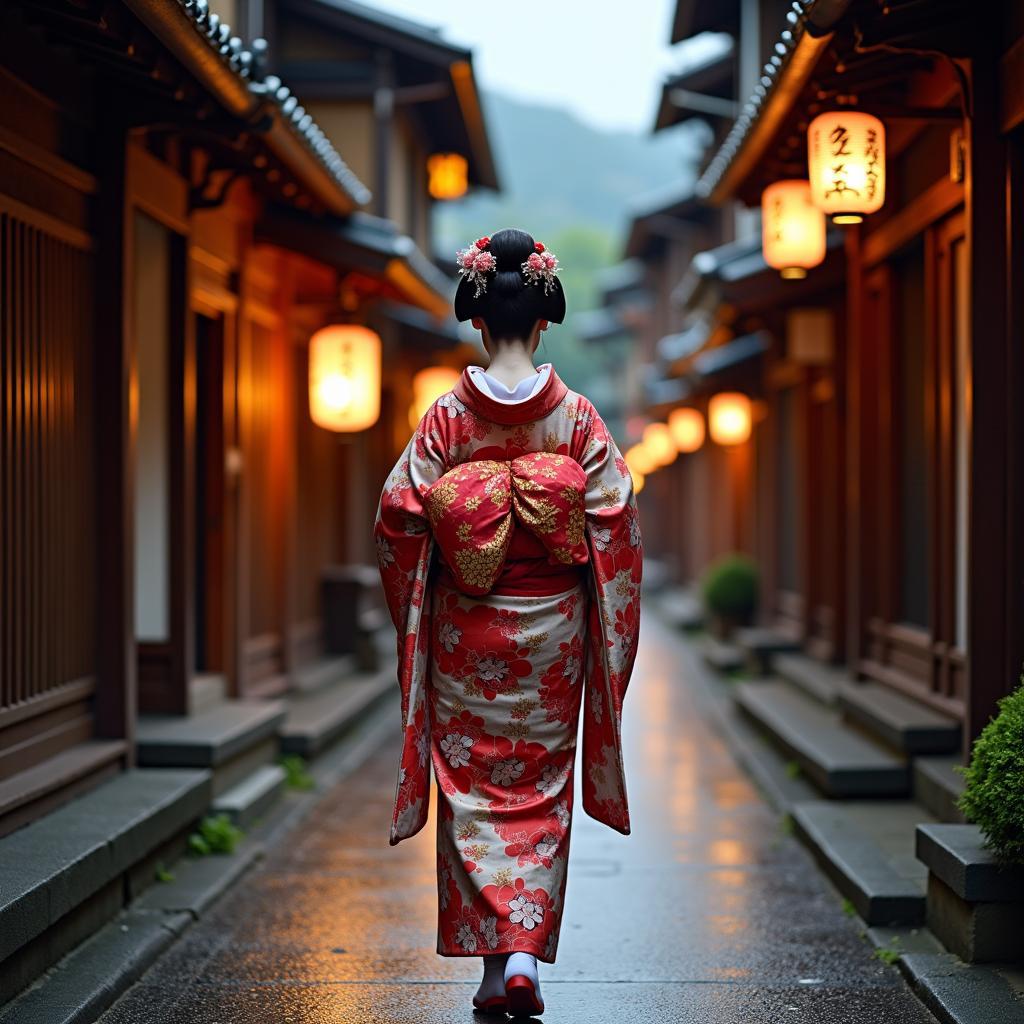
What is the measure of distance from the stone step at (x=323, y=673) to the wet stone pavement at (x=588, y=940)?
3456 mm

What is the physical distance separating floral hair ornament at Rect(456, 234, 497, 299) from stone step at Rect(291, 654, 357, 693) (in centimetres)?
790

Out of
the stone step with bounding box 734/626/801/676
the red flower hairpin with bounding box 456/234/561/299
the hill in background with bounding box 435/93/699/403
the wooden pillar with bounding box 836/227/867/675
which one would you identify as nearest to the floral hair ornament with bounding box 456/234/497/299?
the red flower hairpin with bounding box 456/234/561/299

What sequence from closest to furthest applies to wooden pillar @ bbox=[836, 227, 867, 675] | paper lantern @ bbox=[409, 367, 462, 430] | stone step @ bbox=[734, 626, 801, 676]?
wooden pillar @ bbox=[836, 227, 867, 675], stone step @ bbox=[734, 626, 801, 676], paper lantern @ bbox=[409, 367, 462, 430]

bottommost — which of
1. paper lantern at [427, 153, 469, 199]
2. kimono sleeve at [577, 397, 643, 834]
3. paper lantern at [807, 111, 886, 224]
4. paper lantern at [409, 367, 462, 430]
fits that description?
kimono sleeve at [577, 397, 643, 834]

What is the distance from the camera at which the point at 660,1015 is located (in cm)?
519

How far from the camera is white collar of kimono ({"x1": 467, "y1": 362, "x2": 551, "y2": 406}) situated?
17.0 ft

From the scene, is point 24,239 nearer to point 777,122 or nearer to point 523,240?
point 523,240

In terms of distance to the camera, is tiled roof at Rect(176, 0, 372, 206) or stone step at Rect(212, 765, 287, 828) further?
stone step at Rect(212, 765, 287, 828)

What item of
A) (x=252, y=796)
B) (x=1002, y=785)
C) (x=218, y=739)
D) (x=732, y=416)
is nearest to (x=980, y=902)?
(x=1002, y=785)

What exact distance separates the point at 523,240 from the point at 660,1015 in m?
2.81

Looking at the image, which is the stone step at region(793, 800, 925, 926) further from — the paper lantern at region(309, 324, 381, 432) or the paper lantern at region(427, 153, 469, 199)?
the paper lantern at region(427, 153, 469, 199)

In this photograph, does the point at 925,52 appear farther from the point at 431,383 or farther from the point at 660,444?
the point at 660,444

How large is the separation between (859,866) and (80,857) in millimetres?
3524

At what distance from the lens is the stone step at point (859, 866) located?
623 centimetres
